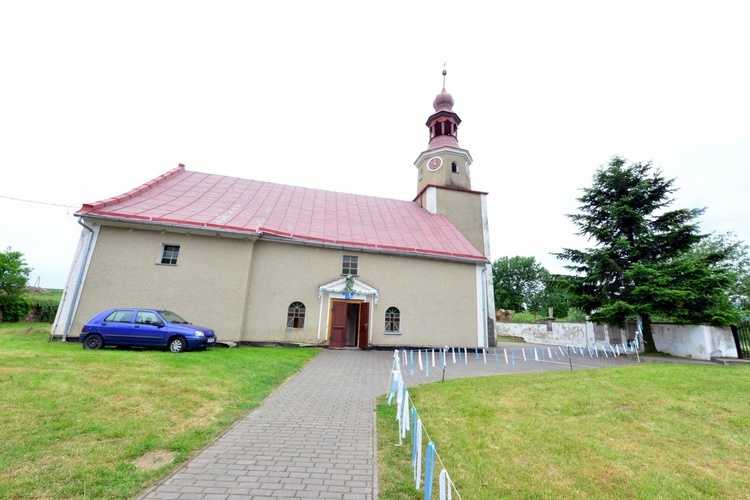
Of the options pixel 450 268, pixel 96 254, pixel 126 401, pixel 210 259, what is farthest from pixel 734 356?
pixel 96 254

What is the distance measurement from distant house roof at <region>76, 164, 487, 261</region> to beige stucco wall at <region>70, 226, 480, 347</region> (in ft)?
2.12

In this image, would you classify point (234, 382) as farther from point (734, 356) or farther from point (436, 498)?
point (734, 356)

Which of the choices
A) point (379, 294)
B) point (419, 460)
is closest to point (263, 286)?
point (379, 294)

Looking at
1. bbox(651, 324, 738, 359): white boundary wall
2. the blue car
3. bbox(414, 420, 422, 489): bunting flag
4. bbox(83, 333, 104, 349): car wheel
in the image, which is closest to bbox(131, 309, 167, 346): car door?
the blue car

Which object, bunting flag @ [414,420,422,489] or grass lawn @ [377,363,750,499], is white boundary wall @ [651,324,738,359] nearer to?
grass lawn @ [377,363,750,499]

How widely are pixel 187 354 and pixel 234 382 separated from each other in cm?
393

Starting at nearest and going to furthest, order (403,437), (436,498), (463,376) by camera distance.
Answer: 1. (436,498)
2. (403,437)
3. (463,376)

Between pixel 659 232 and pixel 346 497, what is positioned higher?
pixel 659 232

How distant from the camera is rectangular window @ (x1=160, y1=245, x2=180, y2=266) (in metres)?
13.5

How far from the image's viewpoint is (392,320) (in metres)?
15.6

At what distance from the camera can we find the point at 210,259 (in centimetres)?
1377

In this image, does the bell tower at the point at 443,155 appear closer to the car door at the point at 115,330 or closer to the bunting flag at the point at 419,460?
the car door at the point at 115,330

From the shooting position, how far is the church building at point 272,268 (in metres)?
12.9

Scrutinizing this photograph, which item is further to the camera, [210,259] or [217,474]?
[210,259]
